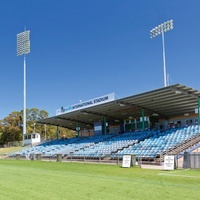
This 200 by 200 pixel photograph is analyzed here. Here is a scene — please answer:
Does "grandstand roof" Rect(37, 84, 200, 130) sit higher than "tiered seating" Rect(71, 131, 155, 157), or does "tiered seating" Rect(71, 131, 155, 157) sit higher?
"grandstand roof" Rect(37, 84, 200, 130)

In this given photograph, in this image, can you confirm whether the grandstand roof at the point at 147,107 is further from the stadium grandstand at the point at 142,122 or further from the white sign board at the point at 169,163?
the white sign board at the point at 169,163

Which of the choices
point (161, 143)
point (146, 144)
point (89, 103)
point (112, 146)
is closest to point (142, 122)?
point (112, 146)

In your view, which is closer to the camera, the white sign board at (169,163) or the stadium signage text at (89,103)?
the white sign board at (169,163)

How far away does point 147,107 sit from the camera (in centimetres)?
3506

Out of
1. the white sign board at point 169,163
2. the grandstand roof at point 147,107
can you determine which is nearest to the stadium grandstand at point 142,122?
the grandstand roof at point 147,107

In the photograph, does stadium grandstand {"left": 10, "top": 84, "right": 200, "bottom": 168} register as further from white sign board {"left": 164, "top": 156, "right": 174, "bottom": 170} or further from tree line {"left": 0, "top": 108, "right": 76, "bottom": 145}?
tree line {"left": 0, "top": 108, "right": 76, "bottom": 145}

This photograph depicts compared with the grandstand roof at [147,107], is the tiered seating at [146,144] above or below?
below

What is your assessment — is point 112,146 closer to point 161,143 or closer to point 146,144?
point 146,144

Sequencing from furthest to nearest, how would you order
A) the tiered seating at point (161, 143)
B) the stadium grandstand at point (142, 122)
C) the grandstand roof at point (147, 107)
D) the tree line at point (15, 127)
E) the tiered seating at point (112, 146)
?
the tree line at point (15, 127), the tiered seating at point (112, 146), the grandstand roof at point (147, 107), the stadium grandstand at point (142, 122), the tiered seating at point (161, 143)

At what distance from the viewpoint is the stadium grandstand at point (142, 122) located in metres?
25.7

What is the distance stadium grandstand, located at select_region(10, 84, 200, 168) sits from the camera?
25719 millimetres

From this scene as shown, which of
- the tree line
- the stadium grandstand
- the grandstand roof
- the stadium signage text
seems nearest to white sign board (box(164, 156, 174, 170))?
the stadium grandstand

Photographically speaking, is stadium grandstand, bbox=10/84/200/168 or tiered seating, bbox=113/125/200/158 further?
stadium grandstand, bbox=10/84/200/168

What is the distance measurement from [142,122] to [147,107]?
193 centimetres
